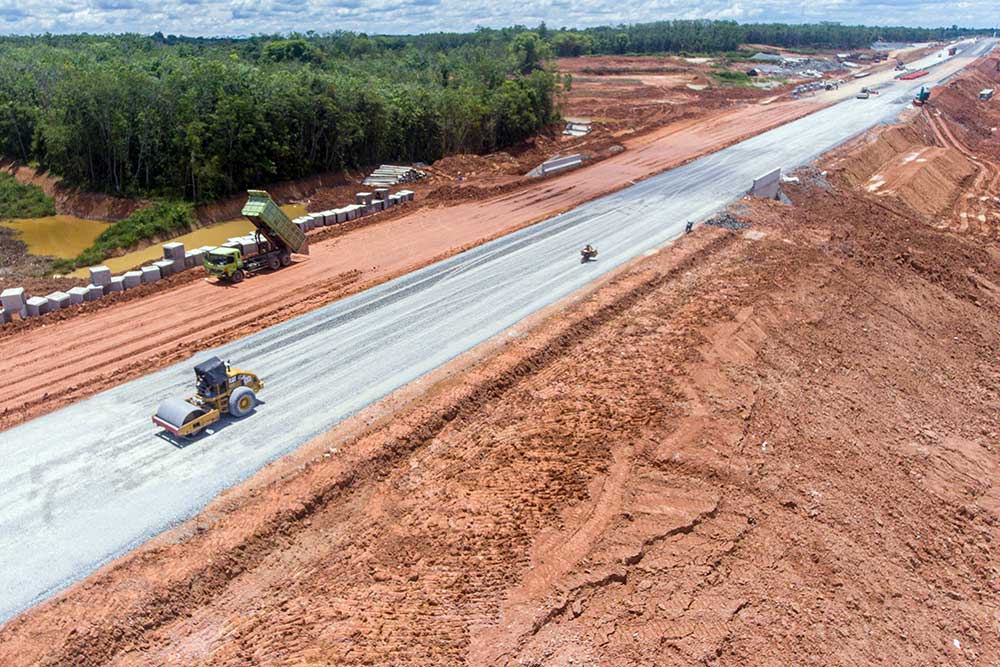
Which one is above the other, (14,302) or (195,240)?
(14,302)

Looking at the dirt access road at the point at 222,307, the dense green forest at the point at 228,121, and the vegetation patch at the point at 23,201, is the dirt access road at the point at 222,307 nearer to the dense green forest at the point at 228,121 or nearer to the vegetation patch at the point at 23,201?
the dense green forest at the point at 228,121

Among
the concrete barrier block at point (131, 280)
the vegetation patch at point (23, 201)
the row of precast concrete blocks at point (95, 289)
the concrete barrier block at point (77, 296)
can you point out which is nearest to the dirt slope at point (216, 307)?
the concrete barrier block at point (77, 296)

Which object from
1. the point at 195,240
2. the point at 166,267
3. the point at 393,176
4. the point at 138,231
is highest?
the point at 166,267

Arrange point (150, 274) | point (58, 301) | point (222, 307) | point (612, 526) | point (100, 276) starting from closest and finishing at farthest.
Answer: point (612, 526), point (58, 301), point (222, 307), point (100, 276), point (150, 274)

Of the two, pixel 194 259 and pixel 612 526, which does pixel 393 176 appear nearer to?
pixel 194 259

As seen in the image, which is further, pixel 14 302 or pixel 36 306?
pixel 36 306

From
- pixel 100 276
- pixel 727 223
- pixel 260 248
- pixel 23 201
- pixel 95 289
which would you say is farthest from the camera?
pixel 23 201

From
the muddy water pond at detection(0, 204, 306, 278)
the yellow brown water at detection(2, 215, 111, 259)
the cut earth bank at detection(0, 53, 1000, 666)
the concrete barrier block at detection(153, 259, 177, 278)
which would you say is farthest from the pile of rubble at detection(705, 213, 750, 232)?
the yellow brown water at detection(2, 215, 111, 259)

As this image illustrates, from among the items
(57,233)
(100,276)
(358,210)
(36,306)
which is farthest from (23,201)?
(36,306)
